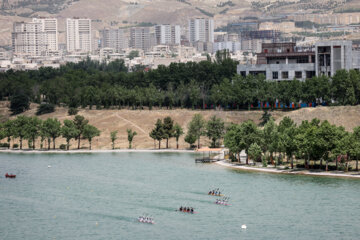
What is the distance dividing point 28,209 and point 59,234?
49.0 feet

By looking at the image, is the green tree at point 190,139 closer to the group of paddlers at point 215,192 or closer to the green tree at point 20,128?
the green tree at point 20,128

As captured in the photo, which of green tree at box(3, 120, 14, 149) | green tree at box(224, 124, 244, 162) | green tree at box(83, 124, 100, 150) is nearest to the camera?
green tree at box(224, 124, 244, 162)

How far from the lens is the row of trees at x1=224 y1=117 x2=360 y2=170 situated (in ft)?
368

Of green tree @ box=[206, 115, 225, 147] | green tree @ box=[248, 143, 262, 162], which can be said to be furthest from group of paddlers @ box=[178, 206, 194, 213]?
green tree @ box=[206, 115, 225, 147]

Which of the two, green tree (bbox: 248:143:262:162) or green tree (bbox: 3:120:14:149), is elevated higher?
green tree (bbox: 3:120:14:149)

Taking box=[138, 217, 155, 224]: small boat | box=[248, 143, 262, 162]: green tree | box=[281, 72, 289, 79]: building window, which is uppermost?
box=[281, 72, 289, 79]: building window

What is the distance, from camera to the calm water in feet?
265

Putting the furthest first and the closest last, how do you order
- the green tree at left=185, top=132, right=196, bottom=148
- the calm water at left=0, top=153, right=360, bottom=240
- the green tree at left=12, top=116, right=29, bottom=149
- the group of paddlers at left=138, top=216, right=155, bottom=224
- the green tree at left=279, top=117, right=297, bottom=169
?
the green tree at left=12, top=116, right=29, bottom=149
the green tree at left=185, top=132, right=196, bottom=148
the green tree at left=279, top=117, right=297, bottom=169
the group of paddlers at left=138, top=216, right=155, bottom=224
the calm water at left=0, top=153, right=360, bottom=240

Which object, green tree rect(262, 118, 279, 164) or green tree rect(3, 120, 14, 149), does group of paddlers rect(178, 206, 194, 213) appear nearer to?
green tree rect(262, 118, 279, 164)

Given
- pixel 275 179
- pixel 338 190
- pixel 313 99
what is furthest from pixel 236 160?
pixel 313 99

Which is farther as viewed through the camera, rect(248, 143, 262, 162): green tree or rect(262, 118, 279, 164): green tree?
rect(248, 143, 262, 162): green tree

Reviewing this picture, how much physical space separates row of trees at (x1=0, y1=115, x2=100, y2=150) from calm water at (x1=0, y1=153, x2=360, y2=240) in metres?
30.3

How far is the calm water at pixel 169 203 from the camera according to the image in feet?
265

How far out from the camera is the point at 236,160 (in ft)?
428
